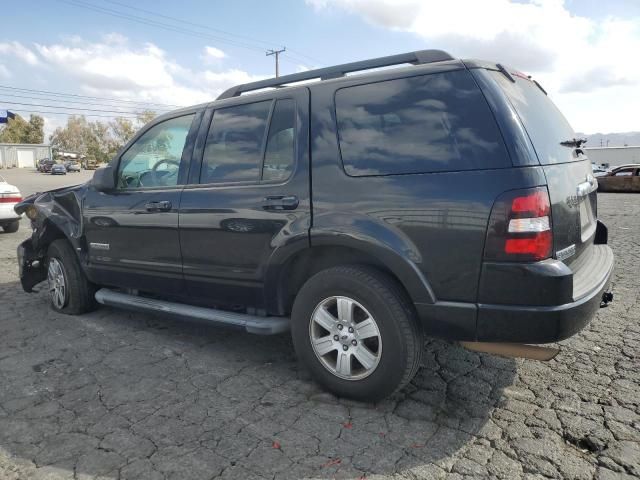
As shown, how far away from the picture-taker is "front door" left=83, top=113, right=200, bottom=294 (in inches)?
146

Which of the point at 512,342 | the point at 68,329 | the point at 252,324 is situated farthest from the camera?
the point at 68,329

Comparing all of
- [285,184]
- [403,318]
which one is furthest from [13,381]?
[403,318]

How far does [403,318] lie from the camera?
265cm

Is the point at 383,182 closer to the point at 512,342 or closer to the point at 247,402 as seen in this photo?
the point at 512,342

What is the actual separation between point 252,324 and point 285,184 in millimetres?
966

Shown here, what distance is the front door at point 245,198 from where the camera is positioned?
3051 mm

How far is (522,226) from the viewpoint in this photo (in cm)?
230

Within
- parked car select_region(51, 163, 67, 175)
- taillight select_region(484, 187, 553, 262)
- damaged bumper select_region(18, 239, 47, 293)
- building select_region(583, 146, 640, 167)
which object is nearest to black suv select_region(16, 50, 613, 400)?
taillight select_region(484, 187, 553, 262)

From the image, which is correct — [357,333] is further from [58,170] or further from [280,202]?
[58,170]

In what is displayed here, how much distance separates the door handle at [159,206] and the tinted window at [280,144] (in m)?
0.90

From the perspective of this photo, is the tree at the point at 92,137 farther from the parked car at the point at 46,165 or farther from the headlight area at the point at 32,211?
the headlight area at the point at 32,211

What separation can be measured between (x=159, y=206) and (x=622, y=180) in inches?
917

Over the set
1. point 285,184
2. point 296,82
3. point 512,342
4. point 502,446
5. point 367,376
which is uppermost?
point 296,82

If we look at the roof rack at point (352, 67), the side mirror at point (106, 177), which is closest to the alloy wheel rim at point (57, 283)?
the side mirror at point (106, 177)
